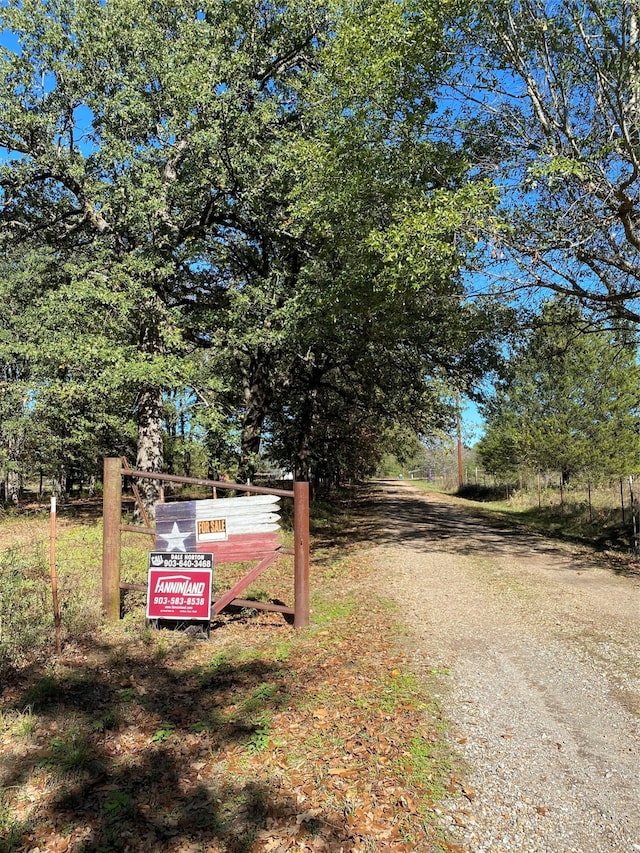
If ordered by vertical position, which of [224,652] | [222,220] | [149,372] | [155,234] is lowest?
[224,652]

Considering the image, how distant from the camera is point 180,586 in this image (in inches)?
223

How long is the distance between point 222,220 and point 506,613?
11.3 m

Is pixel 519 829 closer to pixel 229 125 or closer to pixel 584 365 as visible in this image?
pixel 229 125

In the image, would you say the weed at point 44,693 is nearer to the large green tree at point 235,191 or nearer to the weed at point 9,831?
the weed at point 9,831

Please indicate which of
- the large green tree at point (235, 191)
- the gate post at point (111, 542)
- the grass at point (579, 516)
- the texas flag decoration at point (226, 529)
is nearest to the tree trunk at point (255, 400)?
the large green tree at point (235, 191)

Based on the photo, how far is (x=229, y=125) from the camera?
36.2 feet

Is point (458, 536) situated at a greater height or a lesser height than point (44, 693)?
lesser

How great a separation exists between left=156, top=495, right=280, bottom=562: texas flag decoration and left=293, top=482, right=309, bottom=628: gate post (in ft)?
0.83

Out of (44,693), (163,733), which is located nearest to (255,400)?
(44,693)

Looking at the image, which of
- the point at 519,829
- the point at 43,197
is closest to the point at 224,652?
the point at 519,829

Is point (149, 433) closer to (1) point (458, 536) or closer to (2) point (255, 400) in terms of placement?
(2) point (255, 400)

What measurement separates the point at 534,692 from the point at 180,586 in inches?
137

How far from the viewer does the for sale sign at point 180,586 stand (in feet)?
18.3

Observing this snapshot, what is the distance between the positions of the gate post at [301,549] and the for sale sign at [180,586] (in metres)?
0.94
